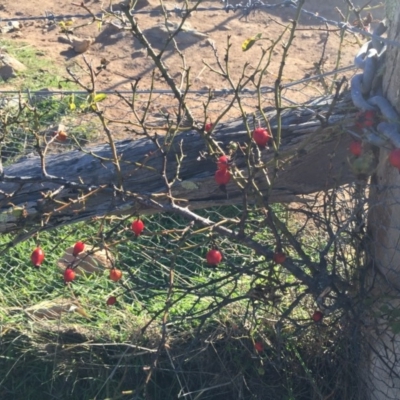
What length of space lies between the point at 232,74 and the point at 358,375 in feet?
14.0

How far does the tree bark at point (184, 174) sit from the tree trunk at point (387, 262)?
161mm

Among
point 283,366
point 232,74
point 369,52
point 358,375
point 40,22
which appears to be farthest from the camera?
point 40,22

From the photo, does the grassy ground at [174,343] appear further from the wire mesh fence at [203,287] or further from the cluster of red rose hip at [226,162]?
the cluster of red rose hip at [226,162]

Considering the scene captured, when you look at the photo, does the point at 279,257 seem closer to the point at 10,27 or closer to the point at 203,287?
the point at 203,287

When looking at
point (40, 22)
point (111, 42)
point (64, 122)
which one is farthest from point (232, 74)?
point (40, 22)

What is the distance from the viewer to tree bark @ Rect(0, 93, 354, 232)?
2.32m

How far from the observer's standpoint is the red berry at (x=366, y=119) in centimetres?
196

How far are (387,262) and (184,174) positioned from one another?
2.42ft

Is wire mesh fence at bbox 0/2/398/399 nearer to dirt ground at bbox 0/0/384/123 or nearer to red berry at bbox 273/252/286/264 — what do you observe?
red berry at bbox 273/252/286/264

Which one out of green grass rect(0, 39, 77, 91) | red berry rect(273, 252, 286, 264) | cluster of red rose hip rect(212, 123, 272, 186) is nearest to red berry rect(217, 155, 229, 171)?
cluster of red rose hip rect(212, 123, 272, 186)

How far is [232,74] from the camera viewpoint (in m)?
6.44

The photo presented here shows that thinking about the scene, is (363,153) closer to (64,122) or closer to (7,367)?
(7,367)

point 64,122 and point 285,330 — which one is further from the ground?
point 285,330

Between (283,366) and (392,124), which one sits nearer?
(392,124)
